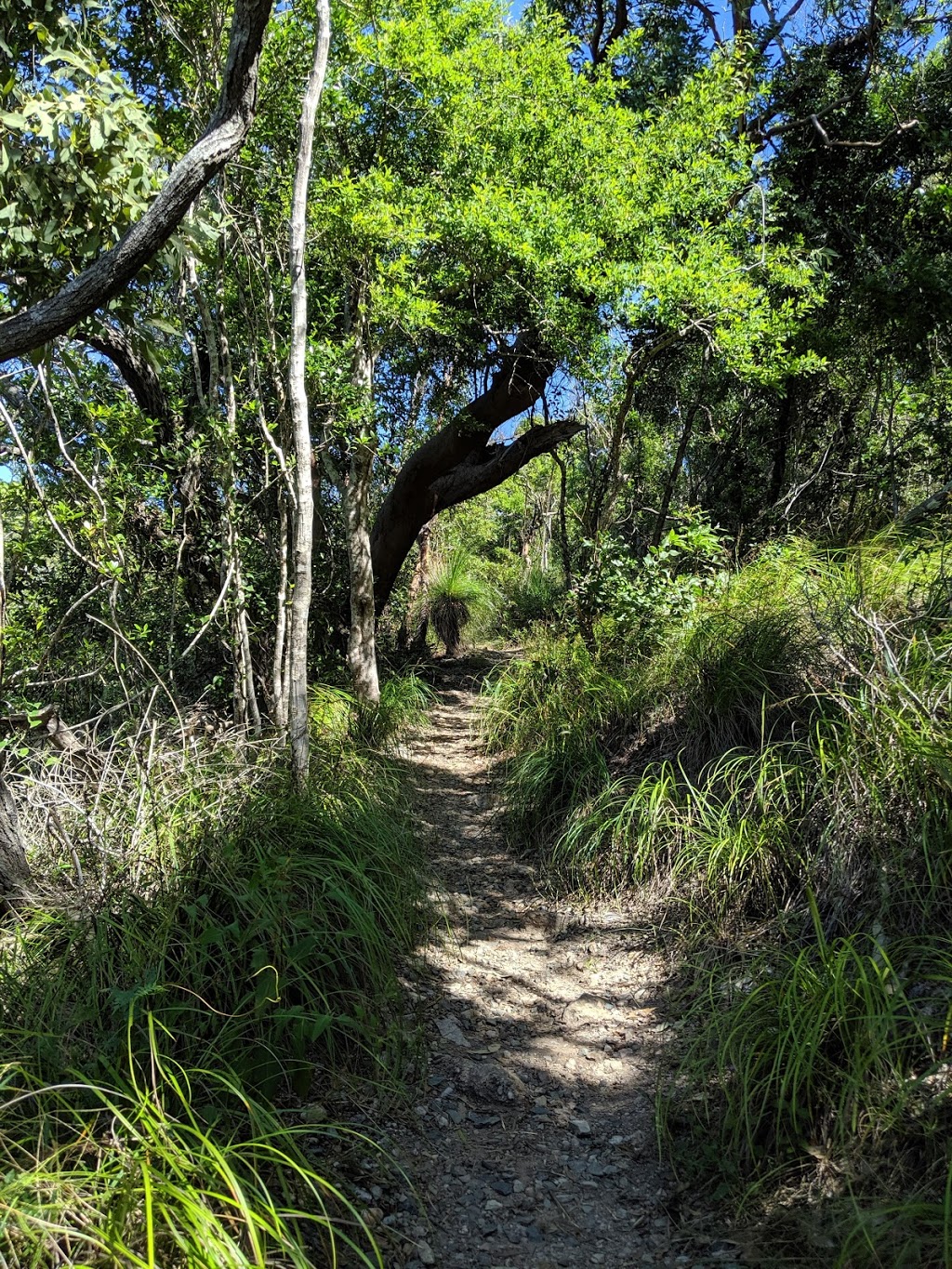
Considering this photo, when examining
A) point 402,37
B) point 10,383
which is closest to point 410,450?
point 402,37

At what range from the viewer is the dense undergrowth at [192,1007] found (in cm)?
178

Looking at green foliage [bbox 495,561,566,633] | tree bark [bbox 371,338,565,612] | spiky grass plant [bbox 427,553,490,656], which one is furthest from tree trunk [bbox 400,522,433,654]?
tree bark [bbox 371,338,565,612]

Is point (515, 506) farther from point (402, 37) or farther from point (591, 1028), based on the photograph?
point (591, 1028)

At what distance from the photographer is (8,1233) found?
1.67m

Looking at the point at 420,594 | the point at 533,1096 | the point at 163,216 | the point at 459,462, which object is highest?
the point at 459,462

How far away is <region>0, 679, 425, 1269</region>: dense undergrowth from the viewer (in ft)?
5.83

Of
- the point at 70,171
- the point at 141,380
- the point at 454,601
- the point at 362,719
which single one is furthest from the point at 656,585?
the point at 454,601

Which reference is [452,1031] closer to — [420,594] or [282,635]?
[282,635]

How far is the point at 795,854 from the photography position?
10.7ft

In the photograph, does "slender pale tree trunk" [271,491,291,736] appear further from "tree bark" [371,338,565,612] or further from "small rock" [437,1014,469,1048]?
"tree bark" [371,338,565,612]

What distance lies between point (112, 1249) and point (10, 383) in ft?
15.0

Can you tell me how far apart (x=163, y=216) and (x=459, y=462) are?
663cm

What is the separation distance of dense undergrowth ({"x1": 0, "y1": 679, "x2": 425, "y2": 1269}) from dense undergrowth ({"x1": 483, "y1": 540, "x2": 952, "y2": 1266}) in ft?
3.79

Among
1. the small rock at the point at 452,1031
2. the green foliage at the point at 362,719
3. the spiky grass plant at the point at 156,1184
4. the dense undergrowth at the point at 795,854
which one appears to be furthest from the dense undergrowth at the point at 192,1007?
the green foliage at the point at 362,719
